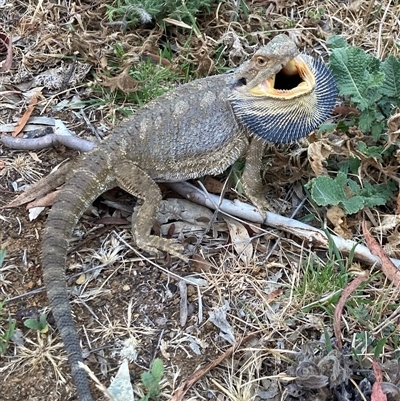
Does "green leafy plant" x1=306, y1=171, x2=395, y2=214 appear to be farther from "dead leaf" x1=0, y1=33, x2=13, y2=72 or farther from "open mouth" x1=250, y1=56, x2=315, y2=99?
"dead leaf" x1=0, y1=33, x2=13, y2=72

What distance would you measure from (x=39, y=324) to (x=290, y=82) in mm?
1808

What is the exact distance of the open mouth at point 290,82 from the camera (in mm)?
3406

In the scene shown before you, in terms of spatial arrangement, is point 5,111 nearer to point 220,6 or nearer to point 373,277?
point 220,6

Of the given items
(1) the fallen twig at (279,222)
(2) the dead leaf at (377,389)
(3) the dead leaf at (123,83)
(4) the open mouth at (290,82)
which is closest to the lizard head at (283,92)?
(4) the open mouth at (290,82)

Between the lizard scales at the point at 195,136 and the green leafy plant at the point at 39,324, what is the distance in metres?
0.09

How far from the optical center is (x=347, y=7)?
464 cm

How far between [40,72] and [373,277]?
8.43 ft

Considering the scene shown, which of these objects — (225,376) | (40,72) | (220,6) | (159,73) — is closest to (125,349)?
(225,376)

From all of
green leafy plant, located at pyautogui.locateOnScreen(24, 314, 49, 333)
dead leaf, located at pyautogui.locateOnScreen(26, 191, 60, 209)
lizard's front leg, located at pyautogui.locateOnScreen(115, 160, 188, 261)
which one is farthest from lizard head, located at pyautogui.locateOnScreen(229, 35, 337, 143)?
green leafy plant, located at pyautogui.locateOnScreen(24, 314, 49, 333)

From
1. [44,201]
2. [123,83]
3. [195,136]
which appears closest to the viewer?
[44,201]

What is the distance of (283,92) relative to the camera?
11.3 ft

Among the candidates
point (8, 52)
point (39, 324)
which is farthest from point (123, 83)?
point (39, 324)

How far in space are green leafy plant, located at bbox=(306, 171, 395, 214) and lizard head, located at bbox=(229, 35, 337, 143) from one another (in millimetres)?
287

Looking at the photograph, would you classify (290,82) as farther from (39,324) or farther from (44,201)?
(39,324)
